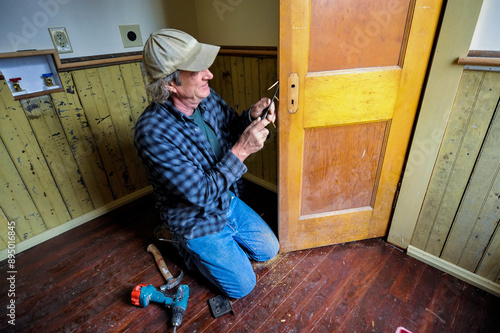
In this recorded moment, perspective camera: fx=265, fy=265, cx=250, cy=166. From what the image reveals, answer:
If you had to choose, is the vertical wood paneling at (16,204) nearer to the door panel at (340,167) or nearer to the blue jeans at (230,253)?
the blue jeans at (230,253)

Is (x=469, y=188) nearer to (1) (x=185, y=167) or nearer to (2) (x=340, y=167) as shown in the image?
(2) (x=340, y=167)

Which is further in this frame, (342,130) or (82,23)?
(82,23)

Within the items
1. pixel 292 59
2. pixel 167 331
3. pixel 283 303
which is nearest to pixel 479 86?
pixel 292 59

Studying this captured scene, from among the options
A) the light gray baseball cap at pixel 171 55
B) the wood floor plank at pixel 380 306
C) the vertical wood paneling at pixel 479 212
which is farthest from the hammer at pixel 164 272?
the vertical wood paneling at pixel 479 212

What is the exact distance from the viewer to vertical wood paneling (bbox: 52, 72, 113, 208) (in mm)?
1687

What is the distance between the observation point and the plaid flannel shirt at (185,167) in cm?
110

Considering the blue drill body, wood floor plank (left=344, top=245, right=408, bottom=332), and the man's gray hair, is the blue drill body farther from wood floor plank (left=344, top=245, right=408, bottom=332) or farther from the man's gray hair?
the man's gray hair

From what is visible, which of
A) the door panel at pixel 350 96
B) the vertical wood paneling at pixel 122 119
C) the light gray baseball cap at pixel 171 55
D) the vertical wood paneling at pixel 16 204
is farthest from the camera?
the vertical wood paneling at pixel 122 119

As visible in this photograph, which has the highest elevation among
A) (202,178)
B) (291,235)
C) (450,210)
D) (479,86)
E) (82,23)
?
(82,23)

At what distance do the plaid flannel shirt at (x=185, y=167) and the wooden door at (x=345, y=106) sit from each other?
0.34 metres

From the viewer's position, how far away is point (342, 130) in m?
1.32

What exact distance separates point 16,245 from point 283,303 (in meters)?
1.75

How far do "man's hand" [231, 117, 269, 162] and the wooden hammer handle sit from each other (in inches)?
33.0

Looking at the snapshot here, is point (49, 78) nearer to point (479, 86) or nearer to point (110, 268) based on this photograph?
point (110, 268)
